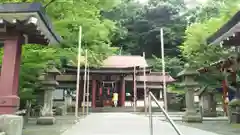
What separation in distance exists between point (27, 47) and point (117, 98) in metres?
20.2

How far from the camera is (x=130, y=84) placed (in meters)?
33.4

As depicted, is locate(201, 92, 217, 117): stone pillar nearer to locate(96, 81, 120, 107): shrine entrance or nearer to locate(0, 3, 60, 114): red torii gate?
locate(96, 81, 120, 107): shrine entrance

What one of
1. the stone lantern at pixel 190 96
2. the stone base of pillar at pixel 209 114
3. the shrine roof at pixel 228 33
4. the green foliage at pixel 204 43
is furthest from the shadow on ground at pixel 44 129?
the stone base of pillar at pixel 209 114

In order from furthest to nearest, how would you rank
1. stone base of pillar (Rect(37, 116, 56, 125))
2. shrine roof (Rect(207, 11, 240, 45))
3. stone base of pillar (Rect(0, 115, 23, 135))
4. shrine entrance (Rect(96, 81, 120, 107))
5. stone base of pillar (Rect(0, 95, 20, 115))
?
shrine entrance (Rect(96, 81, 120, 107)), stone base of pillar (Rect(37, 116, 56, 125)), shrine roof (Rect(207, 11, 240, 45)), stone base of pillar (Rect(0, 95, 20, 115)), stone base of pillar (Rect(0, 115, 23, 135))

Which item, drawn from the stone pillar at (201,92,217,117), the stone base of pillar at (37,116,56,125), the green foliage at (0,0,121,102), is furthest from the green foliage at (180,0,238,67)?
the stone base of pillar at (37,116,56,125)

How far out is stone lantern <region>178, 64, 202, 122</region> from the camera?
1274cm

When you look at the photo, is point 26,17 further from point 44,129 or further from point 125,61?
point 125,61

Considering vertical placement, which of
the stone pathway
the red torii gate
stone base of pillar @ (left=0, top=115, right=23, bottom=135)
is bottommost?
the stone pathway

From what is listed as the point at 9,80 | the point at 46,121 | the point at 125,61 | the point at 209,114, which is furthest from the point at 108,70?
the point at 9,80

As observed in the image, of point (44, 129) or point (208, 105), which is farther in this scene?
point (208, 105)

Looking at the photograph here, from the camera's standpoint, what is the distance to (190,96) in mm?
13250

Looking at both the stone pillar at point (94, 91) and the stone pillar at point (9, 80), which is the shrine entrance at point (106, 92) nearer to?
the stone pillar at point (94, 91)

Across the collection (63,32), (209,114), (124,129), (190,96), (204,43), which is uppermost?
(204,43)

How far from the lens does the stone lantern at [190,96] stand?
Result: 1274cm
